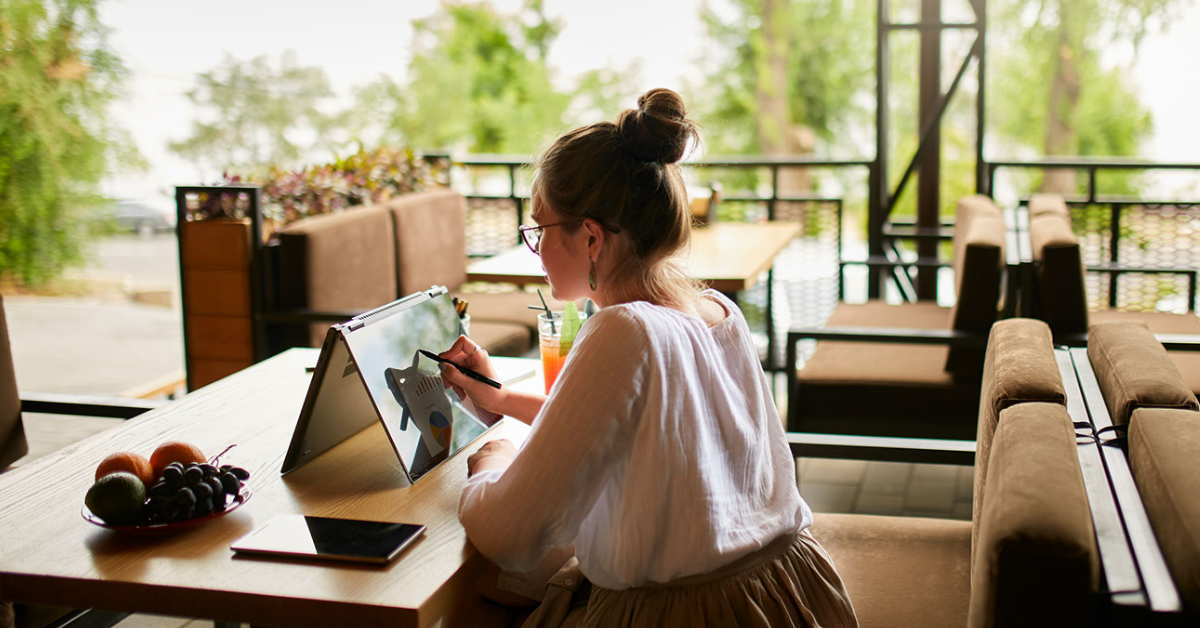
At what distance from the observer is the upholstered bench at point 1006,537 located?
0.98m

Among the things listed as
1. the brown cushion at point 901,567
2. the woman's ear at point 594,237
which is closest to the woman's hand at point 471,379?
the woman's ear at point 594,237

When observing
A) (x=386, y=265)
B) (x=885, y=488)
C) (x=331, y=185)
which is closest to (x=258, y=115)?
(x=331, y=185)

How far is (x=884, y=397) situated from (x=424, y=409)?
1.77m

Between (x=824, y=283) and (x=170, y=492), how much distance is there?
431cm

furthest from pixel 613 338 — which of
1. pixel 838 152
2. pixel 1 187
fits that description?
pixel 838 152

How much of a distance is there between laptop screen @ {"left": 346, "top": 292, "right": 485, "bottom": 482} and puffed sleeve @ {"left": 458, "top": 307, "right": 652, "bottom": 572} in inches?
11.8

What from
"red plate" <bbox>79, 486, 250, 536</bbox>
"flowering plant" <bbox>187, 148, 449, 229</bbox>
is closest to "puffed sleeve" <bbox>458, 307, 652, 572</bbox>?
"red plate" <bbox>79, 486, 250, 536</bbox>

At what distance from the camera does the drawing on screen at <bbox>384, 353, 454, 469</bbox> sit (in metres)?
1.56

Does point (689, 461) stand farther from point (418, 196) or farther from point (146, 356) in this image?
point (146, 356)

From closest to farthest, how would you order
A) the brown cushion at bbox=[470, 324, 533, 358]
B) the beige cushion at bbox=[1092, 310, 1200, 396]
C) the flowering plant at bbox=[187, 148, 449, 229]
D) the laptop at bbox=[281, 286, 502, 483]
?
the laptop at bbox=[281, 286, 502, 483] → the beige cushion at bbox=[1092, 310, 1200, 396] → the flowering plant at bbox=[187, 148, 449, 229] → the brown cushion at bbox=[470, 324, 533, 358]

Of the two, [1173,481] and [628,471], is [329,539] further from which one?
[1173,481]

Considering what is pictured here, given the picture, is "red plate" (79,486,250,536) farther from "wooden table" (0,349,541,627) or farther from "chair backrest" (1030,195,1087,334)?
"chair backrest" (1030,195,1087,334)

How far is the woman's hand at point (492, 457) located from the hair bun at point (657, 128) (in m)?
0.44

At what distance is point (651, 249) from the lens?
141 centimetres
